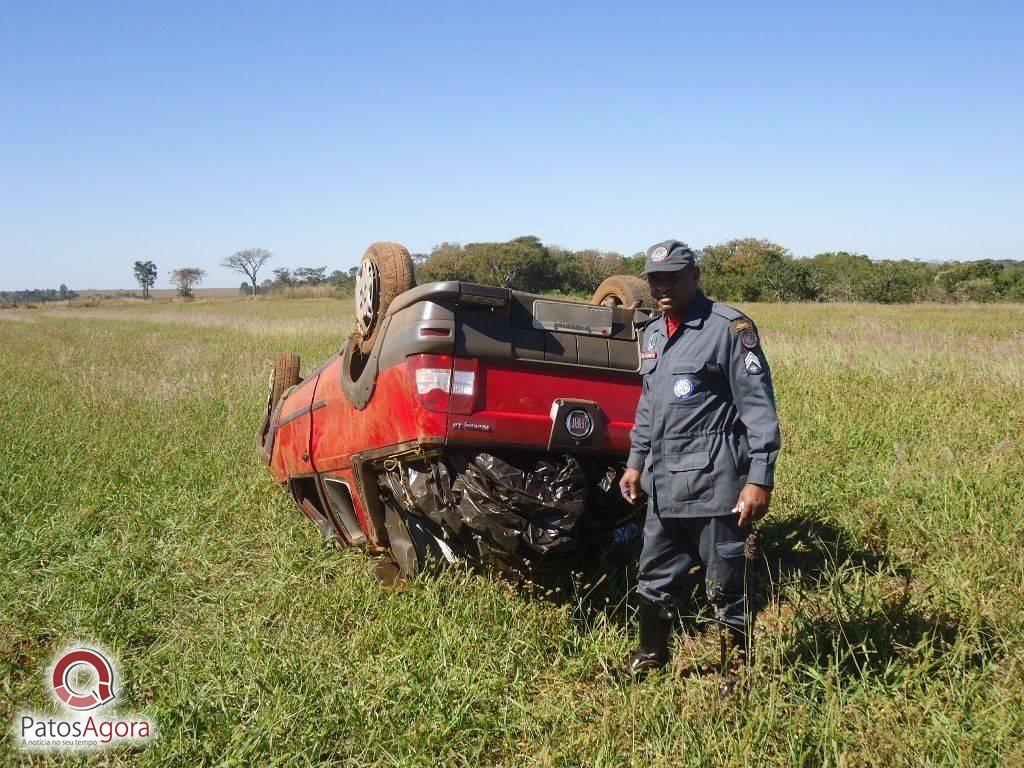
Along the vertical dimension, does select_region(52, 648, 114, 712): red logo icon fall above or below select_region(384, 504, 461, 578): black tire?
below

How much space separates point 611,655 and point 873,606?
4.18ft

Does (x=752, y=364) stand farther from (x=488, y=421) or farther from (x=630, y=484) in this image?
(x=488, y=421)

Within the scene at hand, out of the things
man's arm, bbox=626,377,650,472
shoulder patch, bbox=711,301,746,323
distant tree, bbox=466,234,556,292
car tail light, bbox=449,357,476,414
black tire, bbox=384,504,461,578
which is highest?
distant tree, bbox=466,234,556,292

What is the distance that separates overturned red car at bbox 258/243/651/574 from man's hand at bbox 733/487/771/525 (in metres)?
0.72

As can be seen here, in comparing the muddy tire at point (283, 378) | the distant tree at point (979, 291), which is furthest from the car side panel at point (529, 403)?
the distant tree at point (979, 291)

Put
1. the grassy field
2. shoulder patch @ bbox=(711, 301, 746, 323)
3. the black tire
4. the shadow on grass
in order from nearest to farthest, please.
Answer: the grassy field, shoulder patch @ bbox=(711, 301, 746, 323), the shadow on grass, the black tire

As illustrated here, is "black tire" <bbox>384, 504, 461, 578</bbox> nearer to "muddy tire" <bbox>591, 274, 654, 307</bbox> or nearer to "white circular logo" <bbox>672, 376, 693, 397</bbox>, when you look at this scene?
"white circular logo" <bbox>672, 376, 693, 397</bbox>

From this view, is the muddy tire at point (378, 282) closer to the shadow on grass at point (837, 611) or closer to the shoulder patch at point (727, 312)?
the shoulder patch at point (727, 312)

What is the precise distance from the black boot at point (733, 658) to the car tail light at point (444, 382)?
1474mm

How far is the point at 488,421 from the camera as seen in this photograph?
11.2 ft

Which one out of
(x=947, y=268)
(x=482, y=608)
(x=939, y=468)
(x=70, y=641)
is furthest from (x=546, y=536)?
(x=947, y=268)

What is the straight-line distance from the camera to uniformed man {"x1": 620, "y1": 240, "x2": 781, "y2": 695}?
2.96 m

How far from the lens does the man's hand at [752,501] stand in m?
2.87

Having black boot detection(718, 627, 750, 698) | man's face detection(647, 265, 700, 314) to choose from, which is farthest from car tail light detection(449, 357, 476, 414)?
black boot detection(718, 627, 750, 698)
